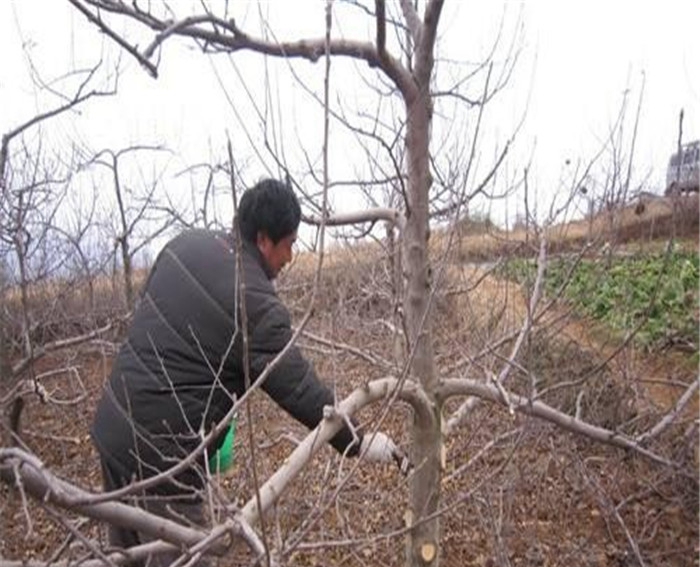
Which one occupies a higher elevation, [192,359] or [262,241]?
[262,241]

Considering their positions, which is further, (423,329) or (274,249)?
(274,249)

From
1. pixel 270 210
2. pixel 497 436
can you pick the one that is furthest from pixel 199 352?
pixel 497 436

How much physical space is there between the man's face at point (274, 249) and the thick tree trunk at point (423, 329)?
409 mm

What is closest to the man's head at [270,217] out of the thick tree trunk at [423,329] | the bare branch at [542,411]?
the thick tree trunk at [423,329]

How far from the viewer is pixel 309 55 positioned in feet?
6.72

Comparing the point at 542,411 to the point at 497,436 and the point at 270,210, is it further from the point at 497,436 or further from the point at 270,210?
the point at 270,210

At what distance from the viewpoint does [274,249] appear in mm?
2320

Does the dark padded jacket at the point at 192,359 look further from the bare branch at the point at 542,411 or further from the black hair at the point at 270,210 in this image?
the bare branch at the point at 542,411

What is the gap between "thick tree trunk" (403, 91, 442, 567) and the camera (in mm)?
2244

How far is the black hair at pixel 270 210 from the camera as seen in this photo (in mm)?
2217

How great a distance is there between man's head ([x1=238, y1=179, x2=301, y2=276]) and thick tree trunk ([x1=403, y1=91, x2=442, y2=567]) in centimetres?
41

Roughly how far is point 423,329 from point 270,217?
0.63 metres

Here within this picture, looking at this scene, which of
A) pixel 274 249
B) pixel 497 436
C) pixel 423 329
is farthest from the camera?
pixel 497 436

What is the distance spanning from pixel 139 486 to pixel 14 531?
185 inches
